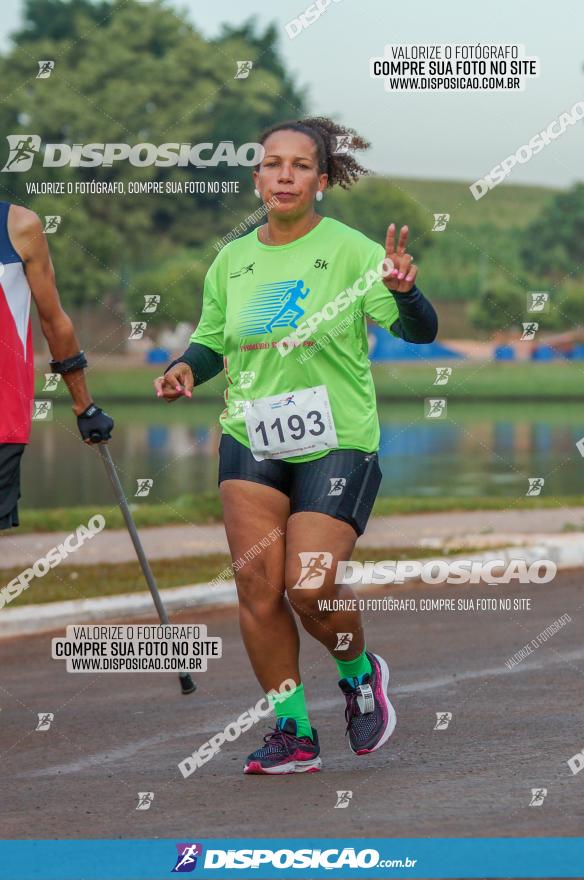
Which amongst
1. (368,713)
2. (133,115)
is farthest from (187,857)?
(133,115)

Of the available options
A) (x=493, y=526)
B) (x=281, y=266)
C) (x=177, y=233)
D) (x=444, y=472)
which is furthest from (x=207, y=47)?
(x=281, y=266)

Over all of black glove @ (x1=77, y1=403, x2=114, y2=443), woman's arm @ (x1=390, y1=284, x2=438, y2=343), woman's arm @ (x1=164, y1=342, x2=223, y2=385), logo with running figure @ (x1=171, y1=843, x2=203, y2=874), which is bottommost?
logo with running figure @ (x1=171, y1=843, x2=203, y2=874)

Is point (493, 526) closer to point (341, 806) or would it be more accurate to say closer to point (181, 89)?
point (341, 806)

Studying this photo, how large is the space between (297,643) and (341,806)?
879mm

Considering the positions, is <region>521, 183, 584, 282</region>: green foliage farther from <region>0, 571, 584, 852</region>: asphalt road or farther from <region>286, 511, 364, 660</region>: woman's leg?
<region>286, 511, 364, 660</region>: woman's leg

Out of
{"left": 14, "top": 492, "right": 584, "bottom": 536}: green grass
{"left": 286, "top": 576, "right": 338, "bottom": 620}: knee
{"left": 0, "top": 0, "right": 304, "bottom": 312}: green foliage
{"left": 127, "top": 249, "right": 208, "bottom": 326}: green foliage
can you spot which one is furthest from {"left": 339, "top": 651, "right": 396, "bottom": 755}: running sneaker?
{"left": 0, "top": 0, "right": 304, "bottom": 312}: green foliage

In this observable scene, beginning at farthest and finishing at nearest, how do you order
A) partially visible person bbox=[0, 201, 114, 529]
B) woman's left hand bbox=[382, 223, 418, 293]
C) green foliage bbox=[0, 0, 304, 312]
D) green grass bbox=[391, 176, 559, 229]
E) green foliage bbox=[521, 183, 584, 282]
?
green grass bbox=[391, 176, 559, 229]
green foliage bbox=[521, 183, 584, 282]
green foliage bbox=[0, 0, 304, 312]
partially visible person bbox=[0, 201, 114, 529]
woman's left hand bbox=[382, 223, 418, 293]

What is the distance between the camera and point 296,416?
5996 mm

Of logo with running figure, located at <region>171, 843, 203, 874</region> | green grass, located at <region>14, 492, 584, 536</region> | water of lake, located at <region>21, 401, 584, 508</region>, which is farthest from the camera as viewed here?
water of lake, located at <region>21, 401, 584, 508</region>

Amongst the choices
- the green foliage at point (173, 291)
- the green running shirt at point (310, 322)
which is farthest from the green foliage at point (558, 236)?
the green running shirt at point (310, 322)

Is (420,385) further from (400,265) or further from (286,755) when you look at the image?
(400,265)

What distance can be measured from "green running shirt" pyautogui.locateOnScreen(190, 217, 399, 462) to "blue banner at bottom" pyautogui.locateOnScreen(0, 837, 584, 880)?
1679mm

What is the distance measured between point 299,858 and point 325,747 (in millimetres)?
1910

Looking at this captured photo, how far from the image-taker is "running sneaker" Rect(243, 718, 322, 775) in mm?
6133
